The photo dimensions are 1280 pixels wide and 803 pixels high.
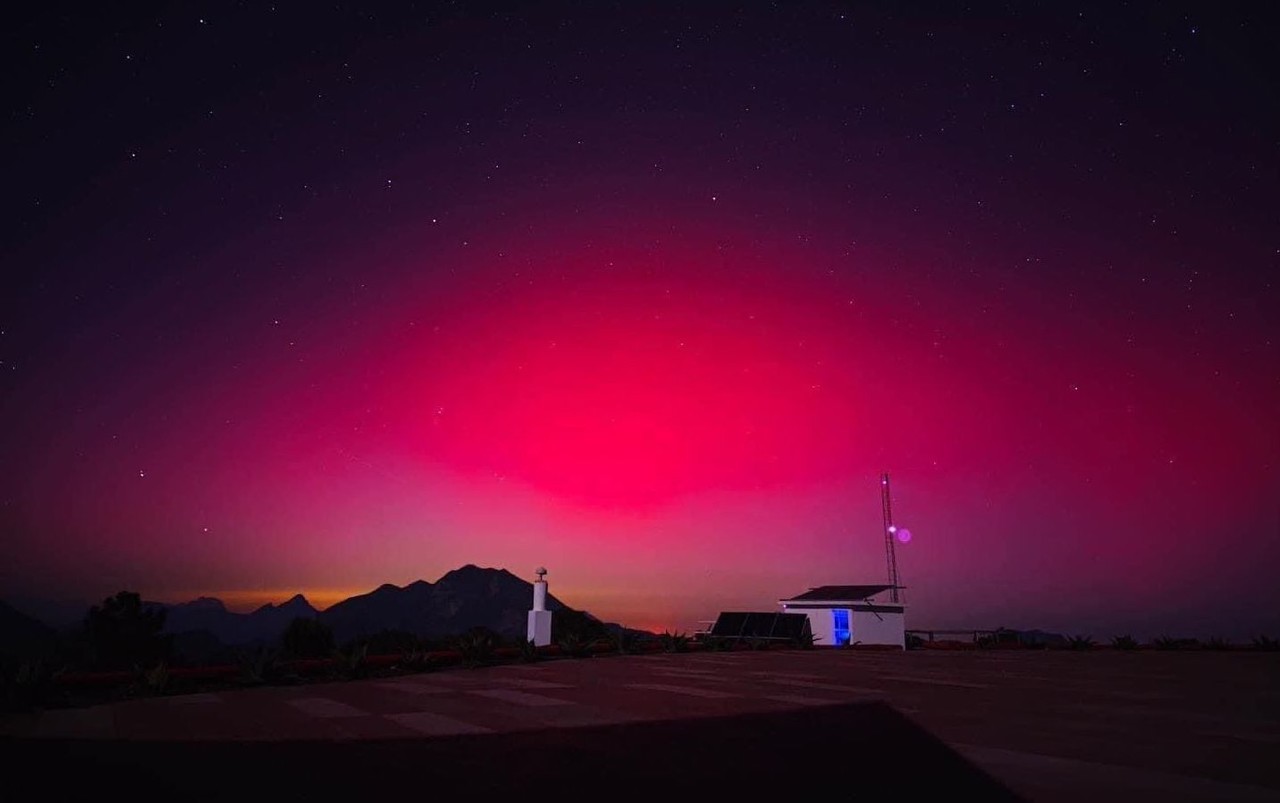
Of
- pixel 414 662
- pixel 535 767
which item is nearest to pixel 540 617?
pixel 414 662

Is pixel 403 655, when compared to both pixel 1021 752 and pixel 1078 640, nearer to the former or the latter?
pixel 1021 752

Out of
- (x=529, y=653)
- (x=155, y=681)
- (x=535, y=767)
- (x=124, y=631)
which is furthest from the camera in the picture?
(x=124, y=631)

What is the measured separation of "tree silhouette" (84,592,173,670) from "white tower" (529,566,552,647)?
251 ft

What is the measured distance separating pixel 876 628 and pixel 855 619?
3.34ft

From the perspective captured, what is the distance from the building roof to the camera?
38.6 m

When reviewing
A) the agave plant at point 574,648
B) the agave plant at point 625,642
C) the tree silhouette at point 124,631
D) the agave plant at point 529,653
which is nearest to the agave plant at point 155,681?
the agave plant at point 529,653

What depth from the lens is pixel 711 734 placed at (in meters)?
9.45

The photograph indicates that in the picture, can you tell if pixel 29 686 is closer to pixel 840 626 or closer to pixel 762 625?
pixel 762 625

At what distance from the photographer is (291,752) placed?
27.7ft

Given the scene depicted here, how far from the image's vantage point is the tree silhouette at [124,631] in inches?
3383

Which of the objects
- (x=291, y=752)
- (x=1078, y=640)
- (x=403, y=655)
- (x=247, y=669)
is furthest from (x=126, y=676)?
(x=1078, y=640)

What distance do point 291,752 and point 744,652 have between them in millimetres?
21183

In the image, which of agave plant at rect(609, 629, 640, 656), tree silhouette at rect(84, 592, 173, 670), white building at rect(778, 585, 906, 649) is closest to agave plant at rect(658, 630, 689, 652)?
agave plant at rect(609, 629, 640, 656)

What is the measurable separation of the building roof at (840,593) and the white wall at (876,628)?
3.60 feet
